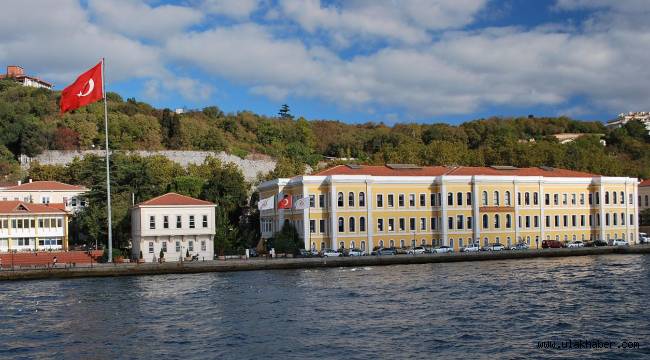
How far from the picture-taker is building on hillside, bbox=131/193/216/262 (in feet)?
200

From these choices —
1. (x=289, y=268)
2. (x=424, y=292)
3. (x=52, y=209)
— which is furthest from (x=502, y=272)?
(x=52, y=209)

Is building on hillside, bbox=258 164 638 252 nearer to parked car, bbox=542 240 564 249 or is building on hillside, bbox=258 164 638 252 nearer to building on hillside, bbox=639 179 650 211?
parked car, bbox=542 240 564 249

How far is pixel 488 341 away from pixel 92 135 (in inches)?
3232

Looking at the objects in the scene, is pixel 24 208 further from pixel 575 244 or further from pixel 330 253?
pixel 575 244

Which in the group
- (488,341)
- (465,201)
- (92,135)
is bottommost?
(488,341)

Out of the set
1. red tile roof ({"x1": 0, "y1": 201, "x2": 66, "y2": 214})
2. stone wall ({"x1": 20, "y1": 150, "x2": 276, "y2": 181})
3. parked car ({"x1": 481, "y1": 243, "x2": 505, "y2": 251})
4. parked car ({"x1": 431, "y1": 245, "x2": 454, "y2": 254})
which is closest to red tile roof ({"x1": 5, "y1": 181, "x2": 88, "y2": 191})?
red tile roof ({"x1": 0, "y1": 201, "x2": 66, "y2": 214})

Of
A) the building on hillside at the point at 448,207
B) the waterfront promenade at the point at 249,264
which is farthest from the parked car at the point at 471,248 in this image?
the waterfront promenade at the point at 249,264

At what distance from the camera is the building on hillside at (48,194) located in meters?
75.6

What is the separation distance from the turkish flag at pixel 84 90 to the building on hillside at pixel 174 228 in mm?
13805

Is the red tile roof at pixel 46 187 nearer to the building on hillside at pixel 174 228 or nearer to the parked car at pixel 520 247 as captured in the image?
the building on hillside at pixel 174 228

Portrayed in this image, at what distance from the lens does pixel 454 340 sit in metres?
26.6

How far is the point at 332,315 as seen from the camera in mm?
32219

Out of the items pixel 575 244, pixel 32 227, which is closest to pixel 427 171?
pixel 575 244

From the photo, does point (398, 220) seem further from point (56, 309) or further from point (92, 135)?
point (92, 135)
